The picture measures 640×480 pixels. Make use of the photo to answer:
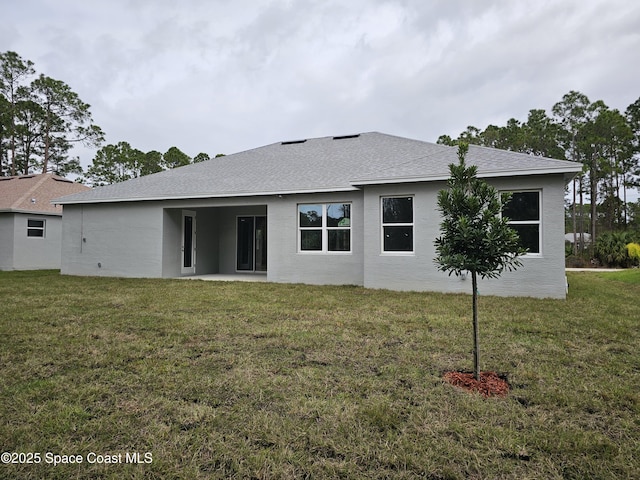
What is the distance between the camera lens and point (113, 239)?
45.0 ft

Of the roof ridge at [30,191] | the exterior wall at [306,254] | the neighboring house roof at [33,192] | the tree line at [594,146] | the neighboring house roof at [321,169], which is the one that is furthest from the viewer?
the tree line at [594,146]

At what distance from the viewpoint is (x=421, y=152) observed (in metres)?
12.2

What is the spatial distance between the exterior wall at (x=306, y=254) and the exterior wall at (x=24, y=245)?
498 inches

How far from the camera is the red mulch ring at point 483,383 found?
3.39 metres

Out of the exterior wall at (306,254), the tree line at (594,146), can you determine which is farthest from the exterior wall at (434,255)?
the tree line at (594,146)

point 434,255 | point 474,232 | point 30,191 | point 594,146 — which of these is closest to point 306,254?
point 434,255

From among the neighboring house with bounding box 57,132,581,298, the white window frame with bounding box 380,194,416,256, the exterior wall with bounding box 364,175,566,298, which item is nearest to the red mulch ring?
the exterior wall with bounding box 364,175,566,298

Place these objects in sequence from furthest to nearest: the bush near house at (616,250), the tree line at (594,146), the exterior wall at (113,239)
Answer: the tree line at (594,146), the bush near house at (616,250), the exterior wall at (113,239)

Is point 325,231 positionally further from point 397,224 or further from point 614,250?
point 614,250

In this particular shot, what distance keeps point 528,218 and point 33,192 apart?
21440 mm

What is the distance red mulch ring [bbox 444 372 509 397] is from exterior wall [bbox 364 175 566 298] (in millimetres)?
5421

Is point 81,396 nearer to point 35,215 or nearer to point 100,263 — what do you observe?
point 100,263

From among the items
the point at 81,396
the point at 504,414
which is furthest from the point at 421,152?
the point at 81,396

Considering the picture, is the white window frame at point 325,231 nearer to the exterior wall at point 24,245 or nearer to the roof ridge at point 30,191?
the exterior wall at point 24,245
